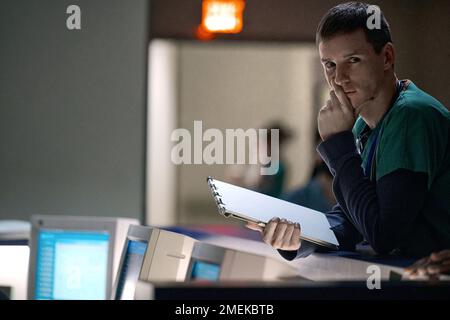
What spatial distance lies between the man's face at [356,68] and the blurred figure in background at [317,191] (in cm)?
17

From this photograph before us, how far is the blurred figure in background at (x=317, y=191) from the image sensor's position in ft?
7.30

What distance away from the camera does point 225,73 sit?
292 cm

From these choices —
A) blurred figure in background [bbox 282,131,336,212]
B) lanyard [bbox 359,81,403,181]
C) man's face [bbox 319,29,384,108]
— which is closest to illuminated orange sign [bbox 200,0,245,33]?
blurred figure in background [bbox 282,131,336,212]

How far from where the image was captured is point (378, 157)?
195cm

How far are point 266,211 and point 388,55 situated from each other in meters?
0.60

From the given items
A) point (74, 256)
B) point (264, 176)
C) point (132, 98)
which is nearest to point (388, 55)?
point (264, 176)

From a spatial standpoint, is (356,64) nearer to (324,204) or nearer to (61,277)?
(324,204)

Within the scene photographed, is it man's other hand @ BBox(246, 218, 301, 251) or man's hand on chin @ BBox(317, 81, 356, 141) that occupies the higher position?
man's hand on chin @ BBox(317, 81, 356, 141)

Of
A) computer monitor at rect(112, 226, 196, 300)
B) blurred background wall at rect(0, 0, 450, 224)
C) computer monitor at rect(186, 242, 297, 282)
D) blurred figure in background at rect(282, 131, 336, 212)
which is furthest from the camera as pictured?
blurred background wall at rect(0, 0, 450, 224)

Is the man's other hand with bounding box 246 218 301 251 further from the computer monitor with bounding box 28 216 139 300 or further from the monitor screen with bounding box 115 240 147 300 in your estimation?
the computer monitor with bounding box 28 216 139 300

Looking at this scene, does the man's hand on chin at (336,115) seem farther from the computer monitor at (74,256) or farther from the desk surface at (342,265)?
the computer monitor at (74,256)

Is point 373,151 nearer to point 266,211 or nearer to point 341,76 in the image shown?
point 341,76

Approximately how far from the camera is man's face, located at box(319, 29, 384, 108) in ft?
6.72
